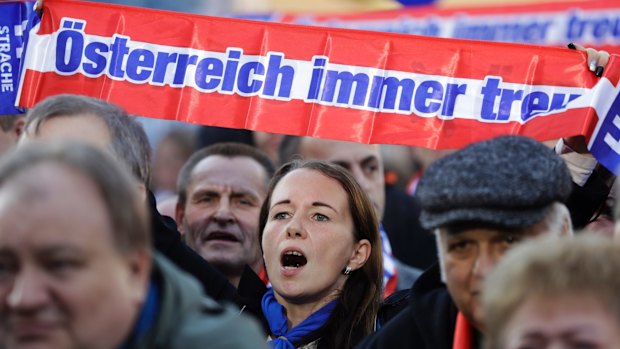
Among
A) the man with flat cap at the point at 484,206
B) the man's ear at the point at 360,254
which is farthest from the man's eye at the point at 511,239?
the man's ear at the point at 360,254

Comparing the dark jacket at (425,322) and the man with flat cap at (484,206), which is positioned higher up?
the man with flat cap at (484,206)

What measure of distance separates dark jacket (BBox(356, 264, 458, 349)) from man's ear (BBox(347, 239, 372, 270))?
1.15 meters

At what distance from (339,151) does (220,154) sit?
87cm

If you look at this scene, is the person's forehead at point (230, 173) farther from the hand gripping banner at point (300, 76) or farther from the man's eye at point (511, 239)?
the man's eye at point (511, 239)

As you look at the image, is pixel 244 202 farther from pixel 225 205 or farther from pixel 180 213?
pixel 180 213

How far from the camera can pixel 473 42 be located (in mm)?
5418

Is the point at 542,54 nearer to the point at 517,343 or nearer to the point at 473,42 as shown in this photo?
the point at 473,42

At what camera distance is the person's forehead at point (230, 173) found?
21.6 ft

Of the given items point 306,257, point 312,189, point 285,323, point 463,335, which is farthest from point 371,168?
point 463,335

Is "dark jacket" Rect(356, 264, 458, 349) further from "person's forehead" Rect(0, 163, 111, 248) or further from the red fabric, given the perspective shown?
"person's forehead" Rect(0, 163, 111, 248)

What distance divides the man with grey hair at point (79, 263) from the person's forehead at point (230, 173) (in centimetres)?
373

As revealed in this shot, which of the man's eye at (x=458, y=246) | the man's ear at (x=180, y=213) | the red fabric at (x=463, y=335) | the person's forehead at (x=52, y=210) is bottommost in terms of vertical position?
the man's ear at (x=180, y=213)

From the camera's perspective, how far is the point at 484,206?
11.1ft

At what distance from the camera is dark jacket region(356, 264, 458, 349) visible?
3768mm
